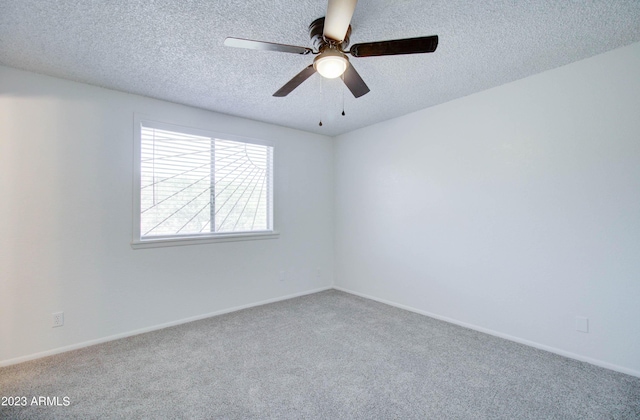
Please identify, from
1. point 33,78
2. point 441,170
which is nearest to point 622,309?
point 441,170

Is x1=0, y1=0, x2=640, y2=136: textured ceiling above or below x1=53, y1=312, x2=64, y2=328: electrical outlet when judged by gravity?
above

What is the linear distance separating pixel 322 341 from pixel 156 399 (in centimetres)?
139

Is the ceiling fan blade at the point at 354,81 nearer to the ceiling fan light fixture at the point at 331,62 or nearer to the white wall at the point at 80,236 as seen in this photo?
the ceiling fan light fixture at the point at 331,62

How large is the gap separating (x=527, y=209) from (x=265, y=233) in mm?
2962

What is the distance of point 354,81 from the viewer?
2.06 meters

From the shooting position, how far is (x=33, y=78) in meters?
2.52

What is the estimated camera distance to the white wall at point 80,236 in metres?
2.44

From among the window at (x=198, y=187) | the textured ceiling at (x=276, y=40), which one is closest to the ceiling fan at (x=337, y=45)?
the textured ceiling at (x=276, y=40)

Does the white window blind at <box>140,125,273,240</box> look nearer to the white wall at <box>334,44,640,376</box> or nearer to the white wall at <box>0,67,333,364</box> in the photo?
the white wall at <box>0,67,333,364</box>

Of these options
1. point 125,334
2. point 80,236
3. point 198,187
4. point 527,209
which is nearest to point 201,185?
point 198,187

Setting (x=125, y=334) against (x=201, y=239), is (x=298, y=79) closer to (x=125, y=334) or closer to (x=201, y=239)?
(x=201, y=239)

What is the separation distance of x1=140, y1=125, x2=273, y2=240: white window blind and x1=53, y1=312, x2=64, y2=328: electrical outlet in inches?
37.3

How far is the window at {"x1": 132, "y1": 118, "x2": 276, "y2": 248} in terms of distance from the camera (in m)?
3.11

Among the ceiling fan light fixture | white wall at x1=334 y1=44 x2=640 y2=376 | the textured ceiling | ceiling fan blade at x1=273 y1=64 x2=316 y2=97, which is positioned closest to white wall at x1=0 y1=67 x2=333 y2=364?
the textured ceiling
